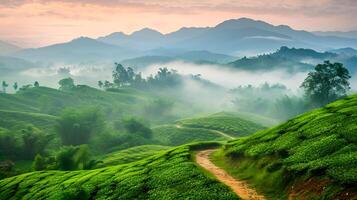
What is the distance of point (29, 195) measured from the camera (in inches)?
2287

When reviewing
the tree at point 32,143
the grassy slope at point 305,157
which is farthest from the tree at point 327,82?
the tree at point 32,143

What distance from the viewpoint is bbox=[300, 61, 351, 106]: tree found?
14250cm

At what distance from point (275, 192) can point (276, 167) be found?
14.7 ft

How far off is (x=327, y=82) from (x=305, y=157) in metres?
118

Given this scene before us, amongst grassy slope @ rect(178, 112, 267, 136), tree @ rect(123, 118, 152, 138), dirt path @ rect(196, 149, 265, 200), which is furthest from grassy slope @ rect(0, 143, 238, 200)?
tree @ rect(123, 118, 152, 138)

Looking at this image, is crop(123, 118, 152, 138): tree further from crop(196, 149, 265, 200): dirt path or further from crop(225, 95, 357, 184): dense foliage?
crop(225, 95, 357, 184): dense foliage

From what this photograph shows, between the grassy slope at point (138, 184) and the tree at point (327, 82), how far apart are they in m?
96.2

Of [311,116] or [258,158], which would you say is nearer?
[258,158]

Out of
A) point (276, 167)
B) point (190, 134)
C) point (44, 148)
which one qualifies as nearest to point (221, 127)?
point (190, 134)

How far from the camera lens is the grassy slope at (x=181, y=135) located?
16202 cm

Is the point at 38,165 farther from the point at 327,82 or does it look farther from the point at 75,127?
the point at 327,82

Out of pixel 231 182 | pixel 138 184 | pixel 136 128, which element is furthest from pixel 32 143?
pixel 231 182

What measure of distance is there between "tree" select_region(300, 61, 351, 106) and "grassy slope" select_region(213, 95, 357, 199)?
317ft

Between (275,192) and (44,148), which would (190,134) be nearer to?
(44,148)
